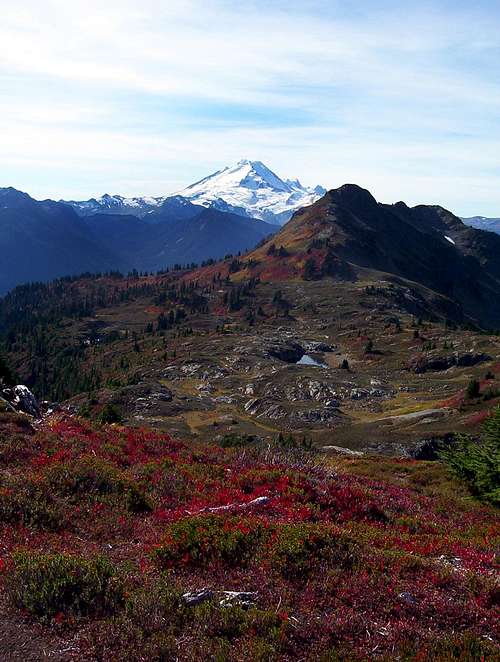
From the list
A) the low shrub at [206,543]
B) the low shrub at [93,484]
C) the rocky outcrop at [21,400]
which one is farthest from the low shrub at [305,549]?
the rocky outcrop at [21,400]

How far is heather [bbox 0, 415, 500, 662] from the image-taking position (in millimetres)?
9734

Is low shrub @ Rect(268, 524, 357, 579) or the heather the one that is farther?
low shrub @ Rect(268, 524, 357, 579)

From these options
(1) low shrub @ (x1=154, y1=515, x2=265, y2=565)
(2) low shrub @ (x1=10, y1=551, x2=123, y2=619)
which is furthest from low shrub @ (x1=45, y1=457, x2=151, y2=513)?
(2) low shrub @ (x1=10, y1=551, x2=123, y2=619)

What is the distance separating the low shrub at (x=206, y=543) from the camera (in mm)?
13102

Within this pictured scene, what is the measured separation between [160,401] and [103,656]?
482ft

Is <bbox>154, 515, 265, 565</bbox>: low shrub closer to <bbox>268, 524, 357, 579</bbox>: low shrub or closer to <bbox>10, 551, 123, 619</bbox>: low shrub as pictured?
<bbox>268, 524, 357, 579</bbox>: low shrub

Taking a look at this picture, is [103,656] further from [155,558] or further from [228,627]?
[155,558]

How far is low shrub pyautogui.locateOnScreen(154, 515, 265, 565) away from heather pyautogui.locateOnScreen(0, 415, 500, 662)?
35mm

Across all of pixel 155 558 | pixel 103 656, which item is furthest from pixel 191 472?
pixel 103 656

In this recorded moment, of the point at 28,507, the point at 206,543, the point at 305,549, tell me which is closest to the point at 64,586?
the point at 206,543

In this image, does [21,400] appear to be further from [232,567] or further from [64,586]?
[64,586]

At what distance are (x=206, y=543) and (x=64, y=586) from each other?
3.73 m

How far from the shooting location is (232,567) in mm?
12805

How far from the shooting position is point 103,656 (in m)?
9.23
